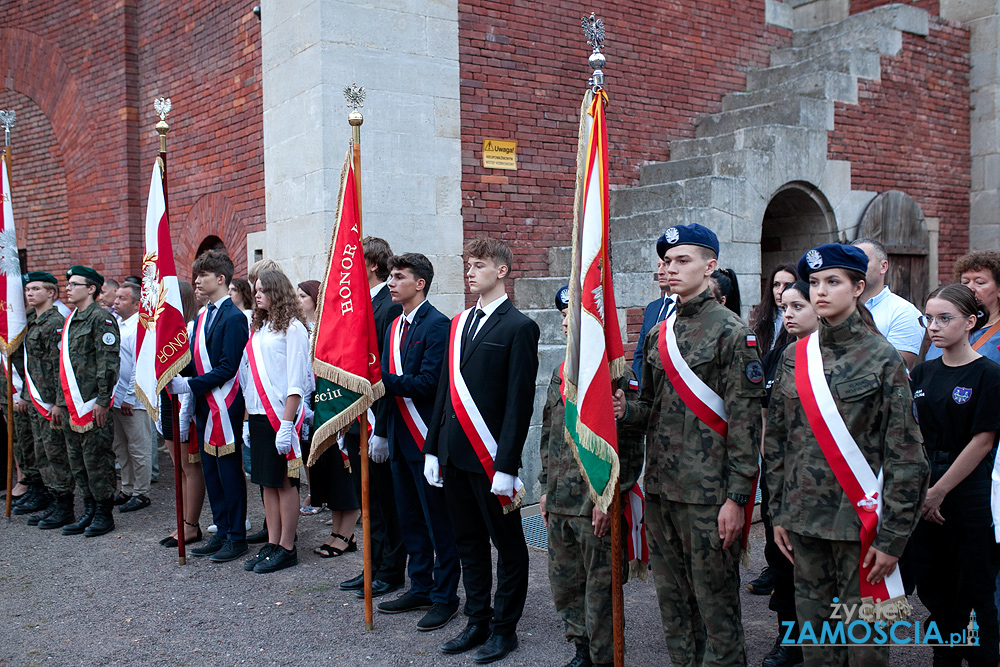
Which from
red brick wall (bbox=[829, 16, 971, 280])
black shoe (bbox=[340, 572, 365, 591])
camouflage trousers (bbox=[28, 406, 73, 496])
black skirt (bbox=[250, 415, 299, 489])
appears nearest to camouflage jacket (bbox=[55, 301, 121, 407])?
camouflage trousers (bbox=[28, 406, 73, 496])

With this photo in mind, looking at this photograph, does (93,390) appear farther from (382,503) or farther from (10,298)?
(382,503)

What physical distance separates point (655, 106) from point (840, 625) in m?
7.81

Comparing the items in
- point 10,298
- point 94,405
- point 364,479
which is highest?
point 10,298

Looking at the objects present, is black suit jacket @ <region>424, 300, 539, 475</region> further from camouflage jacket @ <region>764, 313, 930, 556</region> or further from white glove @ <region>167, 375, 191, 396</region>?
white glove @ <region>167, 375, 191, 396</region>

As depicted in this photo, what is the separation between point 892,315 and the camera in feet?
15.4

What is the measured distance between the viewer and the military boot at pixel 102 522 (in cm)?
664

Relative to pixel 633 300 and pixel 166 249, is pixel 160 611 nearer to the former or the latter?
pixel 166 249

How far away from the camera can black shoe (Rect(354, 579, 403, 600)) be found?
5.10 meters

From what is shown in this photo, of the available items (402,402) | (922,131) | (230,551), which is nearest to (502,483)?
(402,402)

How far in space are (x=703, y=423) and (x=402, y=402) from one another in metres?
2.02

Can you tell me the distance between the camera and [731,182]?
819 cm

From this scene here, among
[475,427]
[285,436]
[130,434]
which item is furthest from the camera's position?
[130,434]

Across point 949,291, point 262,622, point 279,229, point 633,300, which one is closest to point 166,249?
point 279,229

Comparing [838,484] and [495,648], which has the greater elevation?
[838,484]
